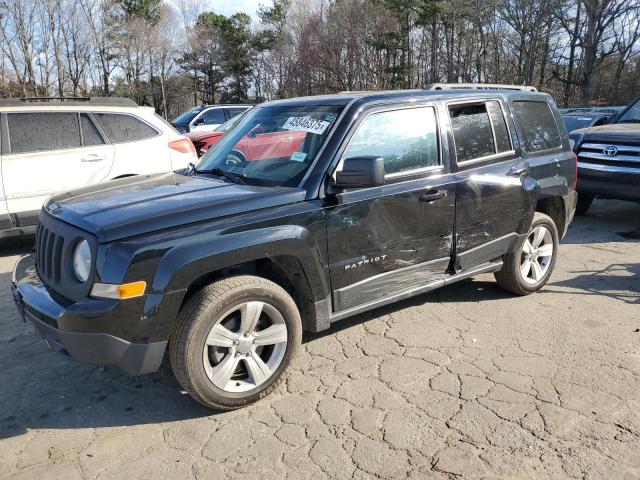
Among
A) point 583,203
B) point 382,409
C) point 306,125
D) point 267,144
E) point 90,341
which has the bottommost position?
point 382,409

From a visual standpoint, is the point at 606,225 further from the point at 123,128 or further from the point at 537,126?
the point at 123,128

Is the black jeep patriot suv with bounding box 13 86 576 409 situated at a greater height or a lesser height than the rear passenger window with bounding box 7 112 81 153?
lesser

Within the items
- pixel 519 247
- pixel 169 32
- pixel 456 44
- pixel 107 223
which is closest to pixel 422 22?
pixel 456 44

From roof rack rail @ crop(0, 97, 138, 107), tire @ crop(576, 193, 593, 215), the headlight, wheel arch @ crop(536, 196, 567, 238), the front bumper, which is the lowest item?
tire @ crop(576, 193, 593, 215)

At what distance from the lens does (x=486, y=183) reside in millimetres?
4250

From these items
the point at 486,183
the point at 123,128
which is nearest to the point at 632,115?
the point at 486,183

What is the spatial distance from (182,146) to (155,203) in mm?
4574

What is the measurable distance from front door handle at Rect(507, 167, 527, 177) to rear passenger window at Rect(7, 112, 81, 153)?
5.24 metres

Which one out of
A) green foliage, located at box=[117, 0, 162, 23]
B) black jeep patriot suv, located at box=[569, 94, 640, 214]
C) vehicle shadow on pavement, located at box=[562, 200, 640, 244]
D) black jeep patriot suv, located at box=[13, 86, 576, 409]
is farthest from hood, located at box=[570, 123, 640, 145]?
green foliage, located at box=[117, 0, 162, 23]

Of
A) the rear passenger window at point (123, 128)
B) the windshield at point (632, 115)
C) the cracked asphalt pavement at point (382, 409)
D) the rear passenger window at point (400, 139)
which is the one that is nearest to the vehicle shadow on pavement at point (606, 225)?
the windshield at point (632, 115)

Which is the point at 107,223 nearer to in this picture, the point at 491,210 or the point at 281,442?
the point at 281,442

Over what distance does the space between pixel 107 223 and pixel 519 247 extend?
338cm

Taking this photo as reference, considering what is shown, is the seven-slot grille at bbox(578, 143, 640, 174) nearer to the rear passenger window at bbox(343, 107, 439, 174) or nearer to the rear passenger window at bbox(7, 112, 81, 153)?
the rear passenger window at bbox(343, 107, 439, 174)

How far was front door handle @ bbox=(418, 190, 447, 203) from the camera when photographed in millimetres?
3869
